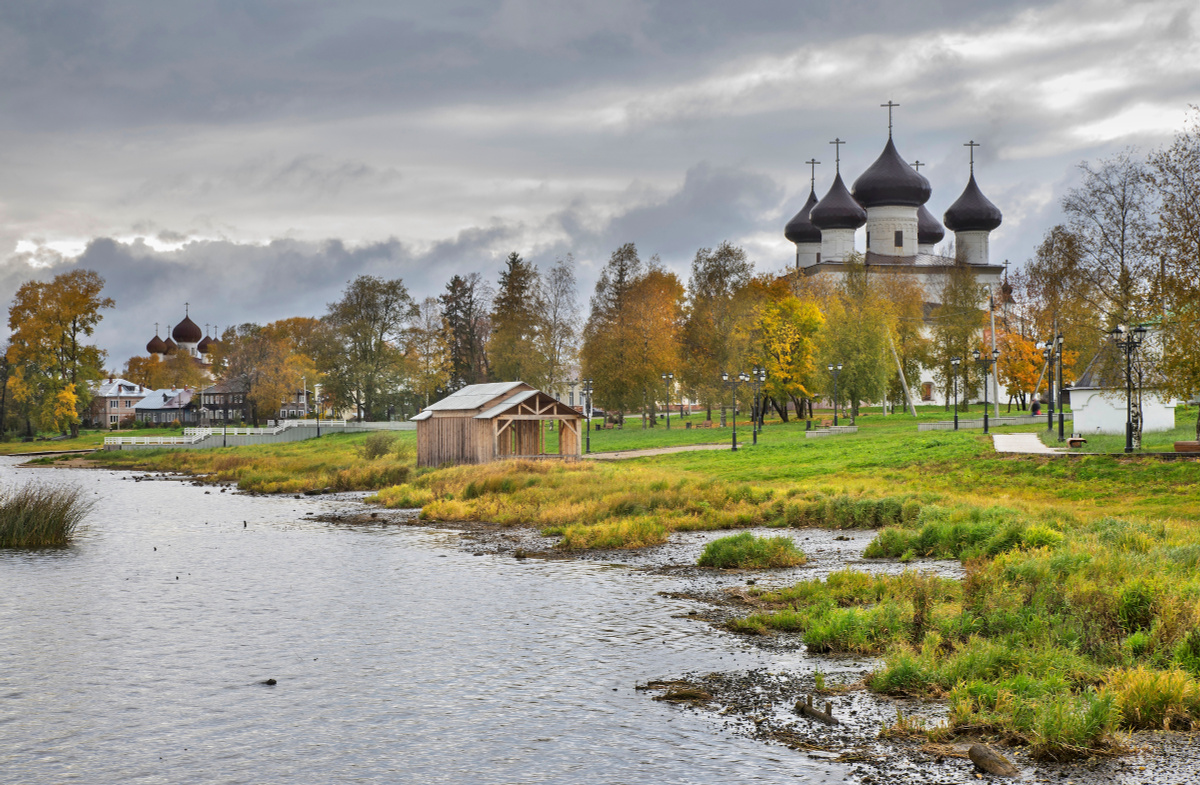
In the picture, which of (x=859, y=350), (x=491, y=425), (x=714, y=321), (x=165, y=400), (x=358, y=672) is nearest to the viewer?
(x=358, y=672)

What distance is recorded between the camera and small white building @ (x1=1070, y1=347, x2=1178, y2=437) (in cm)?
3669

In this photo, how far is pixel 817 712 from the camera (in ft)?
35.0

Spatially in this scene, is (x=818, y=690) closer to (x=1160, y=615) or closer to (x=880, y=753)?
(x=880, y=753)

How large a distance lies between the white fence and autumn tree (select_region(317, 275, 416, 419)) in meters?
2.84

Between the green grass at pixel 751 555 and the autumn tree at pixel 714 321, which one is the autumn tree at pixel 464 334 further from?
the green grass at pixel 751 555

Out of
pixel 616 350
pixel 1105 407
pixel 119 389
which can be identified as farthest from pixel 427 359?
pixel 119 389

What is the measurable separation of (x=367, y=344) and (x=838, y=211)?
37.3 meters

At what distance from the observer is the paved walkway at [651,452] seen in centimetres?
4666

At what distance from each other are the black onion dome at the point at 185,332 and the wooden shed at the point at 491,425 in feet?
355

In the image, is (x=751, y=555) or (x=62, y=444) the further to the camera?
(x=62, y=444)

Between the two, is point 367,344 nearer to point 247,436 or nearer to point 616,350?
point 247,436

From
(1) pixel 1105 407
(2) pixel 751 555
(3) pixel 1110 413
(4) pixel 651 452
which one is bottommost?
(2) pixel 751 555

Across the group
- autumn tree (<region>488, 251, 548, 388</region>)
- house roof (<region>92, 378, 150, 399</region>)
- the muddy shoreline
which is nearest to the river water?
the muddy shoreline

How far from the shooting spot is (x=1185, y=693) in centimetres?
1002
